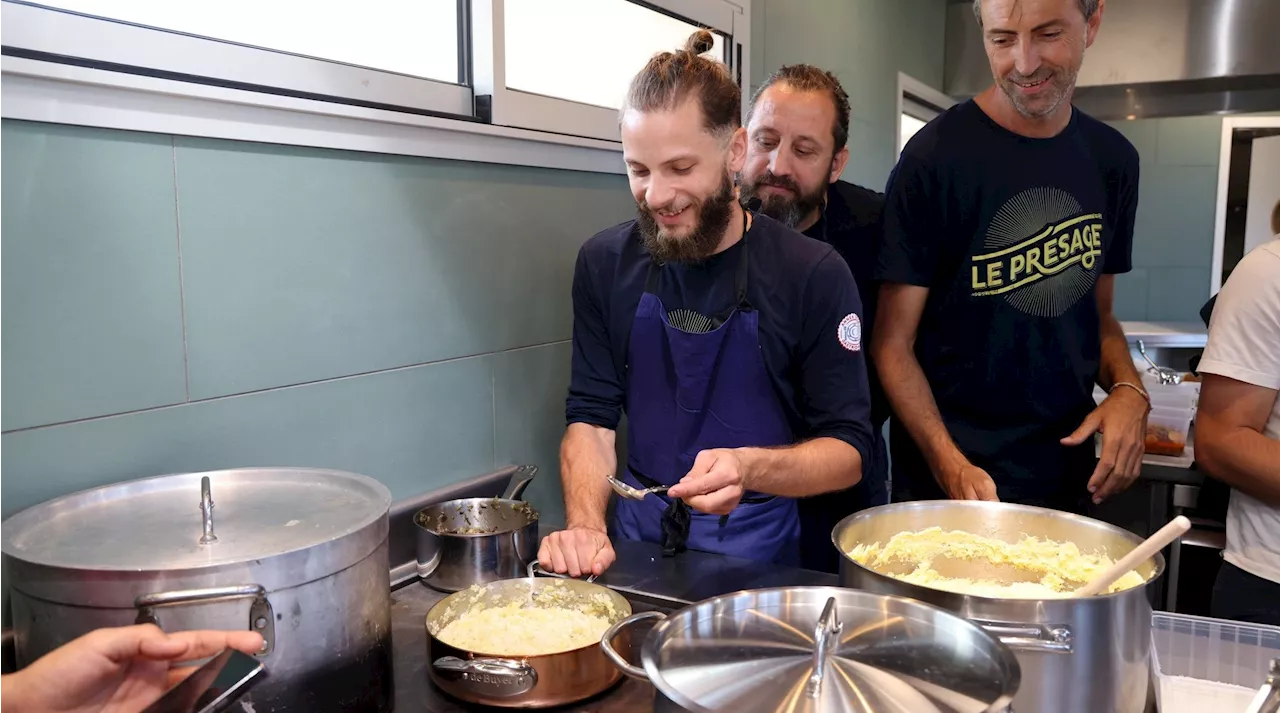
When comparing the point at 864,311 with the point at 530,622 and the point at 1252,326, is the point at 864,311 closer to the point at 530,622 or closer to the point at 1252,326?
the point at 1252,326

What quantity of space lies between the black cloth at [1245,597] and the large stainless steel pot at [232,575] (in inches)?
58.8

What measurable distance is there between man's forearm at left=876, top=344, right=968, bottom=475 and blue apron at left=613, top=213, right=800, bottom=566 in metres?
0.33

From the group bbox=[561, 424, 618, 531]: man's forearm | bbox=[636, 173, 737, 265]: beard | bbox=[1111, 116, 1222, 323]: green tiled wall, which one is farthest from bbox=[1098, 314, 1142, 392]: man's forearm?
bbox=[1111, 116, 1222, 323]: green tiled wall

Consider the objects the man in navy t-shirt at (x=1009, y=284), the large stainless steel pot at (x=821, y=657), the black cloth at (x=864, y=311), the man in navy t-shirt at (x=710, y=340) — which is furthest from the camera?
the black cloth at (x=864, y=311)

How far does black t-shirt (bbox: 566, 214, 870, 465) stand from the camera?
1535mm

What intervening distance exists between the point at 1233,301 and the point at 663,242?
1.04 meters

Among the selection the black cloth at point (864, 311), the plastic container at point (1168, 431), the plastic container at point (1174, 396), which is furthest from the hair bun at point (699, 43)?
the plastic container at point (1174, 396)

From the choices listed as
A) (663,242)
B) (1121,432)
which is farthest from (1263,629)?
(663,242)

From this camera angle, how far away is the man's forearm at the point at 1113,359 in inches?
75.1

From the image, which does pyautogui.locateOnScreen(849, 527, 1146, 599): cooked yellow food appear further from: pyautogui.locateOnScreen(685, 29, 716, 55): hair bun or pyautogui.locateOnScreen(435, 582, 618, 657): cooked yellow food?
pyautogui.locateOnScreen(685, 29, 716, 55): hair bun

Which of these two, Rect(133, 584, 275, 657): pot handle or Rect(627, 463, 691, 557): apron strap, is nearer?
Rect(133, 584, 275, 657): pot handle

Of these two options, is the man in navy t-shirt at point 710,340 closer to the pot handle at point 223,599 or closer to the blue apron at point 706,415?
the blue apron at point 706,415

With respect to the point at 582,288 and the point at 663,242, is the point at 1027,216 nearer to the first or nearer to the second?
the point at 663,242

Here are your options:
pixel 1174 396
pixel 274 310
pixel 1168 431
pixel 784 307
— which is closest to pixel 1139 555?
pixel 784 307
